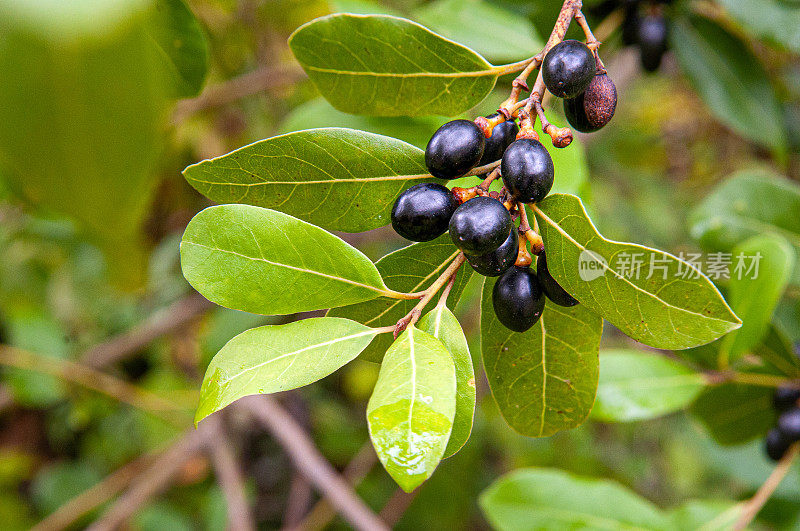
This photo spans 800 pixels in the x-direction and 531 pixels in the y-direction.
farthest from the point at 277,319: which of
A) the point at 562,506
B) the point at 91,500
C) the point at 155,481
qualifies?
the point at 562,506

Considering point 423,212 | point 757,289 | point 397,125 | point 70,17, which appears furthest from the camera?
point 757,289

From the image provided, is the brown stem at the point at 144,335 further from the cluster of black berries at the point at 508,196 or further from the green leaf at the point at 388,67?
the cluster of black berries at the point at 508,196

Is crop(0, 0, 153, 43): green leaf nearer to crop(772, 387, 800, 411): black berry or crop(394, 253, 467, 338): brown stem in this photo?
crop(394, 253, 467, 338): brown stem

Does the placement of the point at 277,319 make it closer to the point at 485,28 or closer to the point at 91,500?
the point at 91,500

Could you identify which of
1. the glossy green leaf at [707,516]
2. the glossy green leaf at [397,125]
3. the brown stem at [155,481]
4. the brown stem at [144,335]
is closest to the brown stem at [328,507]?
the brown stem at [155,481]

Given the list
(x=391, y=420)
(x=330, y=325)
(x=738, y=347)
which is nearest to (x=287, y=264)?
(x=330, y=325)

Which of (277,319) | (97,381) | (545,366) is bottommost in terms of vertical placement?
(97,381)

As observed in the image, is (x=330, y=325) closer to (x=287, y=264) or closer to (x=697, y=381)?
(x=287, y=264)
